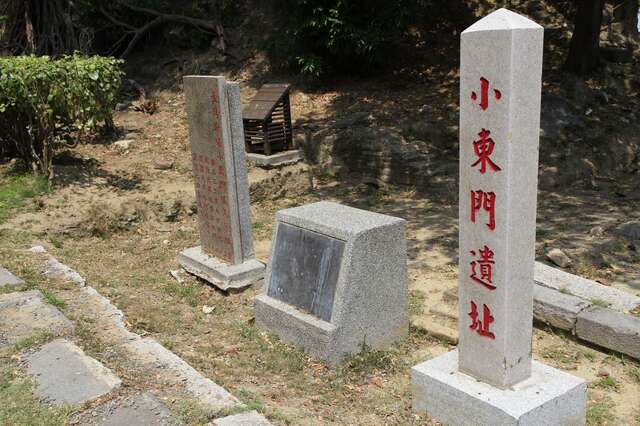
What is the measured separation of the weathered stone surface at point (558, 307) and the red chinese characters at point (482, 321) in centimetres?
158

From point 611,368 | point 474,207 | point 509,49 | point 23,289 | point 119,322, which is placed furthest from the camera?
point 23,289

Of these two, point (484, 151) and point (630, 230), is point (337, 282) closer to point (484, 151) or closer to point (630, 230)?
point (484, 151)

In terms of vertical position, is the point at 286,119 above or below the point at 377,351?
above

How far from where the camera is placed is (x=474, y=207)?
10.9 ft

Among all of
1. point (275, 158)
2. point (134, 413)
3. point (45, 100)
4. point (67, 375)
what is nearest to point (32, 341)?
point (67, 375)

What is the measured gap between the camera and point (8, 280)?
5.38m

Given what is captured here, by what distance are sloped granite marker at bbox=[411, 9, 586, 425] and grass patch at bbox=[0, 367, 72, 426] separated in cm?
212

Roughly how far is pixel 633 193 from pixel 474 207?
658 centimetres

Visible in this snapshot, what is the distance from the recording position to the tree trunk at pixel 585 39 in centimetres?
1060

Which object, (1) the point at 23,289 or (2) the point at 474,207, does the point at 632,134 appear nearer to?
(2) the point at 474,207

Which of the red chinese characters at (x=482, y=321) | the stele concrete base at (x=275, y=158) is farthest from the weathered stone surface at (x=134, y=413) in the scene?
the stele concrete base at (x=275, y=158)

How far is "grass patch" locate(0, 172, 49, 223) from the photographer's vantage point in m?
7.47

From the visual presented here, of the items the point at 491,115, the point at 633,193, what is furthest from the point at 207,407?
the point at 633,193

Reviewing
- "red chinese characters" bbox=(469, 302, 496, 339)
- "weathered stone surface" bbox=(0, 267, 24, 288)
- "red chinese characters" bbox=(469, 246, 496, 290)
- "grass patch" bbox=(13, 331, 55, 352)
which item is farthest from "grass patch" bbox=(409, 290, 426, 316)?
"weathered stone surface" bbox=(0, 267, 24, 288)
